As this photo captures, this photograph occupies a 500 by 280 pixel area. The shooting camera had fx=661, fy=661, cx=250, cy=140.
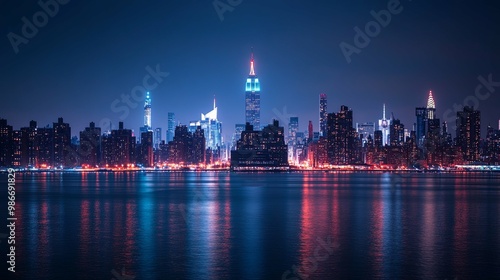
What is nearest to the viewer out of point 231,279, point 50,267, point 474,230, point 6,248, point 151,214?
point 231,279

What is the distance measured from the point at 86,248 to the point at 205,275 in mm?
12263

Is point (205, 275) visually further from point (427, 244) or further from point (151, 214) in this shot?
point (151, 214)

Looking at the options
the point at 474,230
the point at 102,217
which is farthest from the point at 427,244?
the point at 102,217

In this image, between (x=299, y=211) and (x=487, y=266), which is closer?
(x=487, y=266)

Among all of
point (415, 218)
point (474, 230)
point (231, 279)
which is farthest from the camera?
point (415, 218)

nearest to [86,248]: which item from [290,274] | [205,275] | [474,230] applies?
[205,275]

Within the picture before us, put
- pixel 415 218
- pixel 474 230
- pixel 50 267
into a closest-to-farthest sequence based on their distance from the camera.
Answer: pixel 50 267 → pixel 474 230 → pixel 415 218

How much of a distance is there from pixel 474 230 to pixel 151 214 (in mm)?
32707

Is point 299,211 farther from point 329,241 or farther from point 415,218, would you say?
point 329,241

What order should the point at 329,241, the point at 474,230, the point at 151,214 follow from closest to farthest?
the point at 329,241 → the point at 474,230 → the point at 151,214

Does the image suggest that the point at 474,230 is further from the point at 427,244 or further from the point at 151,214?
the point at 151,214

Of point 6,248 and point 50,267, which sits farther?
point 6,248

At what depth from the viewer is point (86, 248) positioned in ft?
147

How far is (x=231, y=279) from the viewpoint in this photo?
114 feet
